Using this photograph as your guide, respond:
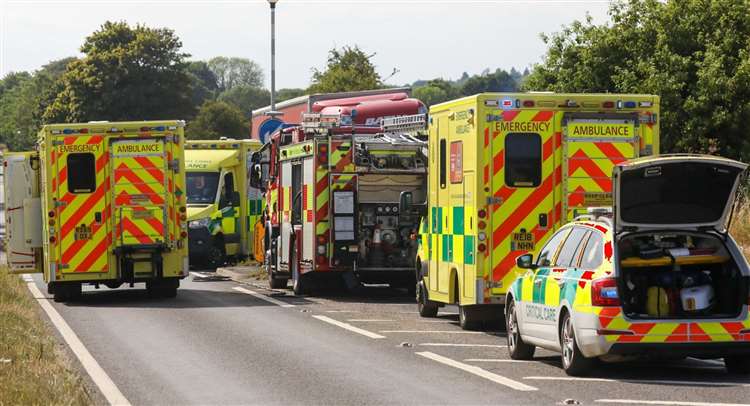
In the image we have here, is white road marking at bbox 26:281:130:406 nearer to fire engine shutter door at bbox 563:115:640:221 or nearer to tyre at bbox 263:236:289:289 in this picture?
tyre at bbox 263:236:289:289

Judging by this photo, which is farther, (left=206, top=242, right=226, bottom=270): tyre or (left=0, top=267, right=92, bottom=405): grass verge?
(left=206, top=242, right=226, bottom=270): tyre

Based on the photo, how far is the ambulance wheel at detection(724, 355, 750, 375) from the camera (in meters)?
13.8

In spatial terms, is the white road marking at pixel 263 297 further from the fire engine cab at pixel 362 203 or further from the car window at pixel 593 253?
the car window at pixel 593 253

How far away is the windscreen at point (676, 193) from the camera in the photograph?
13.9 metres

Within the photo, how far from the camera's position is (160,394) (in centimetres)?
1292

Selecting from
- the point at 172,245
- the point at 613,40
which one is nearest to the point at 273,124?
the point at 613,40

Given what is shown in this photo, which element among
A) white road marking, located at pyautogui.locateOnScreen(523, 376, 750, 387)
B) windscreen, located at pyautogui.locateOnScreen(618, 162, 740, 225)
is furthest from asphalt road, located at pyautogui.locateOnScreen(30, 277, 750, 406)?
windscreen, located at pyautogui.locateOnScreen(618, 162, 740, 225)

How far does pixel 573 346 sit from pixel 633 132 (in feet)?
17.9

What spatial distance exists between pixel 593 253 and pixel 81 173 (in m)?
12.9

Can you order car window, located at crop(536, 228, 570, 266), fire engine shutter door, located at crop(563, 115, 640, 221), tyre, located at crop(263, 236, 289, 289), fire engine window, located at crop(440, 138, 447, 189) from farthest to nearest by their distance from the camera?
tyre, located at crop(263, 236, 289, 289)
fire engine window, located at crop(440, 138, 447, 189)
fire engine shutter door, located at crop(563, 115, 640, 221)
car window, located at crop(536, 228, 570, 266)

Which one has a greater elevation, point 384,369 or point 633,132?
point 633,132

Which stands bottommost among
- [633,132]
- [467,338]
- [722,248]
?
[467,338]

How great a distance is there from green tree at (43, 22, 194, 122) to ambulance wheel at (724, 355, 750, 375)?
8361cm

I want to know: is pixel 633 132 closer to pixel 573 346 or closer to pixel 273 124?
pixel 573 346
